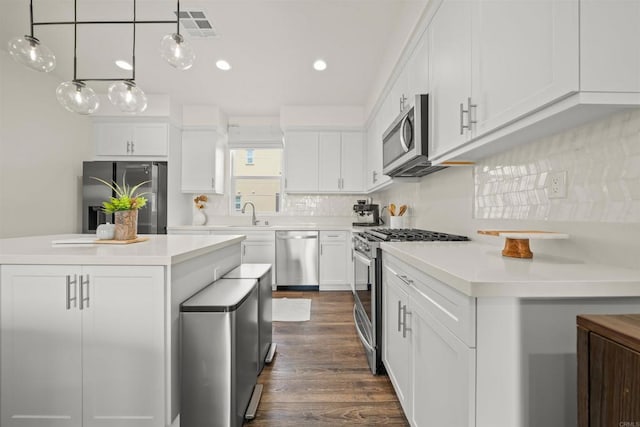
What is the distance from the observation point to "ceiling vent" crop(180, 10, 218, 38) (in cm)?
243

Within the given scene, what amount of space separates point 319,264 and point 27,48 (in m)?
3.49

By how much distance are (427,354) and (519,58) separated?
3.84 feet

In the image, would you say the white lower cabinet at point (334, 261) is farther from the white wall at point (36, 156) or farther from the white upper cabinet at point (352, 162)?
the white wall at point (36, 156)

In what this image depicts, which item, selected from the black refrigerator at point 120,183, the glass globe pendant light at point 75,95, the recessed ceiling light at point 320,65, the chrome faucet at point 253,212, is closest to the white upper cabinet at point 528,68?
the recessed ceiling light at point 320,65

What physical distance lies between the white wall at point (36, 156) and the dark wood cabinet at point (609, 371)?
4591 millimetres

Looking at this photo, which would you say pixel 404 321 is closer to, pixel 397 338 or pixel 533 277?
pixel 397 338

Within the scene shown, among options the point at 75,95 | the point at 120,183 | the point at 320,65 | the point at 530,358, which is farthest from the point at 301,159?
the point at 530,358

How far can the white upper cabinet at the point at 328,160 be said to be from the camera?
175 inches

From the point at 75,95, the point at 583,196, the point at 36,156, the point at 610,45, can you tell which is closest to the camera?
the point at 610,45

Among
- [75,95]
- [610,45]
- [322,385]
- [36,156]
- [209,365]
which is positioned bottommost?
[322,385]

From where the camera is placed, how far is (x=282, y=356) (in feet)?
7.45

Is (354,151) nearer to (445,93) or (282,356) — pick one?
(445,93)

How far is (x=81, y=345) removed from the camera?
1.33 metres

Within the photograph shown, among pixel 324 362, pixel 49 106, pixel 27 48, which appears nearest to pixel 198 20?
pixel 27 48
